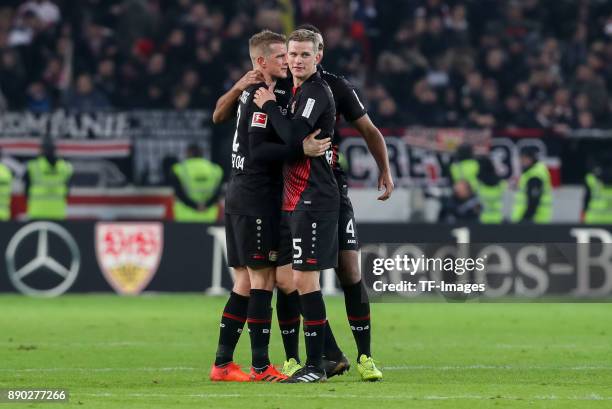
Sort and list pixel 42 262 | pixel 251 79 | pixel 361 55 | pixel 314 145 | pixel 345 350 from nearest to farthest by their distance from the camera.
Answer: pixel 314 145 < pixel 251 79 < pixel 345 350 < pixel 42 262 < pixel 361 55

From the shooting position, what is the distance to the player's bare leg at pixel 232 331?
30.4 ft

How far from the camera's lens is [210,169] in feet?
66.1

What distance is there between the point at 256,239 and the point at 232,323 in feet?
1.98

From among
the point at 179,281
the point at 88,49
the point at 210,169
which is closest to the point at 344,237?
the point at 179,281

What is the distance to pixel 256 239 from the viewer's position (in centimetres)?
921

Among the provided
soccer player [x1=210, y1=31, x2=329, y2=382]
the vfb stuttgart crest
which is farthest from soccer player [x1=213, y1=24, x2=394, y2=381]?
the vfb stuttgart crest

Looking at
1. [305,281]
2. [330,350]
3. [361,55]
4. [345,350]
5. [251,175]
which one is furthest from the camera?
[361,55]

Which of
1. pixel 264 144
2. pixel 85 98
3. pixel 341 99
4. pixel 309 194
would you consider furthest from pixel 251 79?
pixel 85 98

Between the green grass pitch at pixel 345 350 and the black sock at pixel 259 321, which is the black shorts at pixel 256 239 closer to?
the black sock at pixel 259 321

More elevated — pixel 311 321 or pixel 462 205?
pixel 462 205

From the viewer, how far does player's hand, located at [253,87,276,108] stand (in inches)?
353

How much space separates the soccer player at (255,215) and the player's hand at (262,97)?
10cm

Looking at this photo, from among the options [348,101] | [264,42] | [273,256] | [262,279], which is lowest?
[262,279]

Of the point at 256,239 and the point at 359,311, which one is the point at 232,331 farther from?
the point at 359,311
